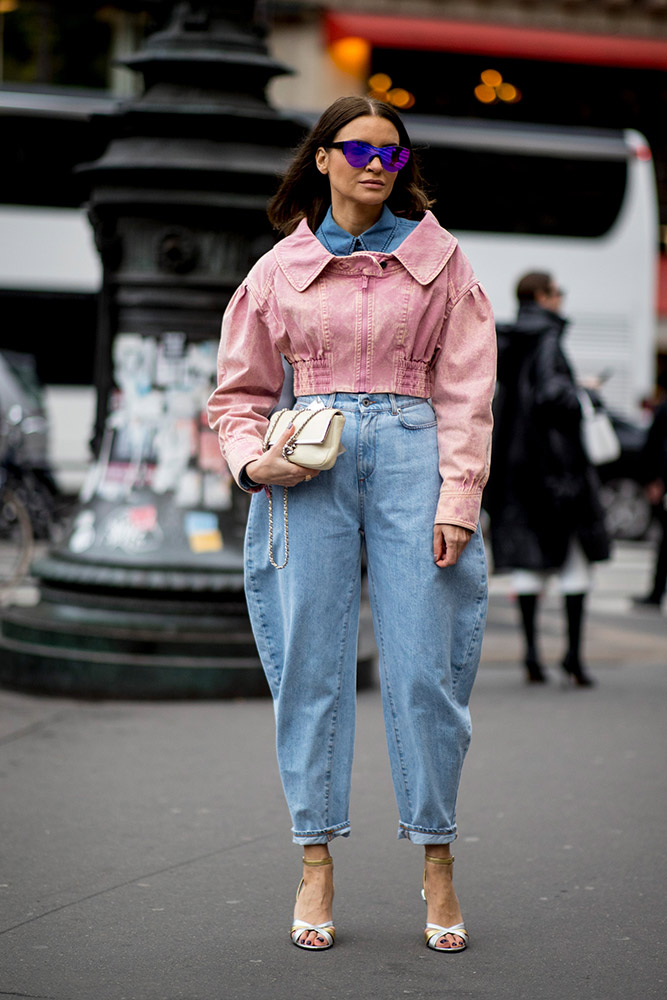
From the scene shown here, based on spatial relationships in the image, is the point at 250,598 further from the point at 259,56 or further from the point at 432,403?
the point at 259,56

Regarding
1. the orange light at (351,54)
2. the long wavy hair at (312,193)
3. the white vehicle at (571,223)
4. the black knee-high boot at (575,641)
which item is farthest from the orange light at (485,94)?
the long wavy hair at (312,193)

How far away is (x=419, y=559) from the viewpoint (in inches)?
124

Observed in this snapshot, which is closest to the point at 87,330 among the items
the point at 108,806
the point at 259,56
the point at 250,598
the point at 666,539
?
the point at 666,539

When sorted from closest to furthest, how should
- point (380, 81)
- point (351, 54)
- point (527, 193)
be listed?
point (527, 193) < point (351, 54) < point (380, 81)

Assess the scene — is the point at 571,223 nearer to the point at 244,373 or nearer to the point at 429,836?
the point at 244,373

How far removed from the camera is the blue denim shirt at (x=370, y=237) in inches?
127

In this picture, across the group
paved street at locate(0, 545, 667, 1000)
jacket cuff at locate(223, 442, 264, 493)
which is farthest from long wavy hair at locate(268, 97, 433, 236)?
paved street at locate(0, 545, 667, 1000)

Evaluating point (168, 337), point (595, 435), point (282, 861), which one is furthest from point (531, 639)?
point (282, 861)

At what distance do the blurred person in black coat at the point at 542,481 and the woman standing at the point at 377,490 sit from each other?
3.25 metres

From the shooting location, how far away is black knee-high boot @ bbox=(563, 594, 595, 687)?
21.4 ft

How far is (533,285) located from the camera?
656 centimetres

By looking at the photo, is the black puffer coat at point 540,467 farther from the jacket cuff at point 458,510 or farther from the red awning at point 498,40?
the red awning at point 498,40

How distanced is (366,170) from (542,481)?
347 cm

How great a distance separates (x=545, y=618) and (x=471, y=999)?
6.33 metres
